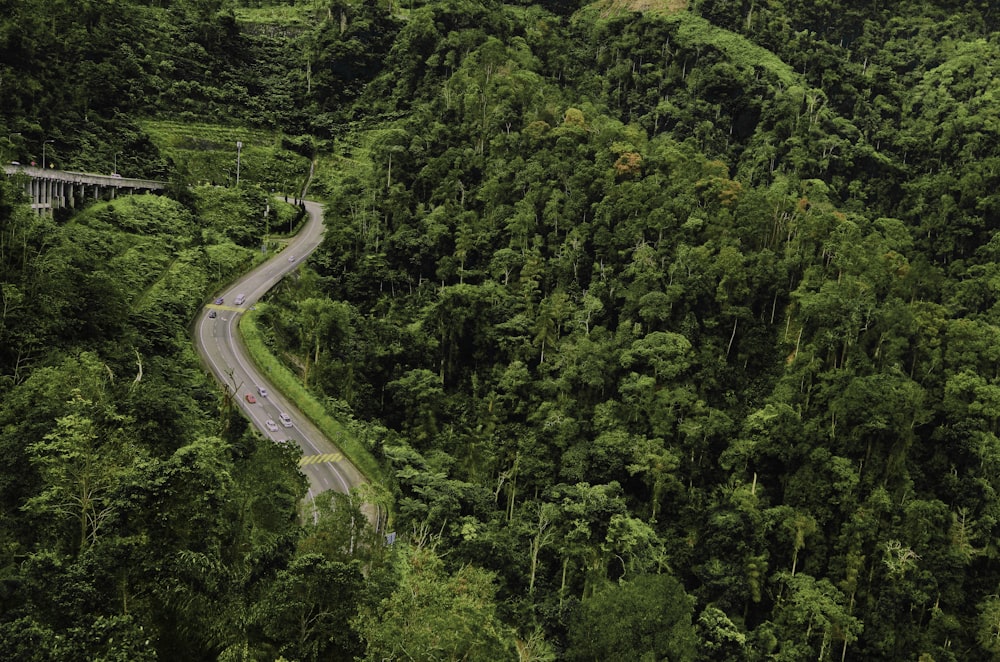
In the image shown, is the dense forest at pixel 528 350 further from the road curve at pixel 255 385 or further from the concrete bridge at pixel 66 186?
the road curve at pixel 255 385

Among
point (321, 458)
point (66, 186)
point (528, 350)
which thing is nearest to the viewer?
point (321, 458)

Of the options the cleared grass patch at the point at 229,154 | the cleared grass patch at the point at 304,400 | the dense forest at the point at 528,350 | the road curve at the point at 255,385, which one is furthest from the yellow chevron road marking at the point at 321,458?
the cleared grass patch at the point at 229,154

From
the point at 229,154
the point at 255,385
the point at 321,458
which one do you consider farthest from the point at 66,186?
the point at 321,458

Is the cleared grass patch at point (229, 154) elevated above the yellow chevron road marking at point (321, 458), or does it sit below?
above

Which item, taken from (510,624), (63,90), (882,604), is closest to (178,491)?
(510,624)

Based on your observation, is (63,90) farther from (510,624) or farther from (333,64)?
(510,624)

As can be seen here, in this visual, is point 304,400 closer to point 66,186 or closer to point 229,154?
point 66,186
